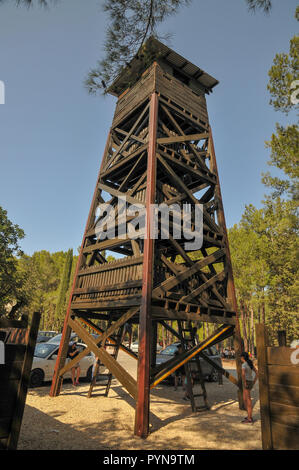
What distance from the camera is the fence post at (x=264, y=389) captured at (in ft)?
8.82

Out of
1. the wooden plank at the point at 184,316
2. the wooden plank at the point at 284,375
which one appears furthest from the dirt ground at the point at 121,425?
the wooden plank at the point at 284,375

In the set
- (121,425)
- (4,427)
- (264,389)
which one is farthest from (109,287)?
(264,389)

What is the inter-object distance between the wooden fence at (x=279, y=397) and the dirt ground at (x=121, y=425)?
8.53 feet

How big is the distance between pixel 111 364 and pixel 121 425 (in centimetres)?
130

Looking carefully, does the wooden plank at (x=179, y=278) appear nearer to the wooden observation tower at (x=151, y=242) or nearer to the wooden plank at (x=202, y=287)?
the wooden observation tower at (x=151, y=242)

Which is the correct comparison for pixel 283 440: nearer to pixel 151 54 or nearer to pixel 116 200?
pixel 151 54

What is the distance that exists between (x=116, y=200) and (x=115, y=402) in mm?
6767

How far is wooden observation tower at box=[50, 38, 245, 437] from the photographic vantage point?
654 cm

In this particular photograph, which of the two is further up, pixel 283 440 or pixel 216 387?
pixel 283 440

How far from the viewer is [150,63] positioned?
6.32 metres

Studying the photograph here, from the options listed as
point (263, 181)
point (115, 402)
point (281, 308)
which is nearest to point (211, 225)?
point (115, 402)

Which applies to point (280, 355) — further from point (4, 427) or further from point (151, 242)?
point (151, 242)

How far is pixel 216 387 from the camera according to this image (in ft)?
38.1

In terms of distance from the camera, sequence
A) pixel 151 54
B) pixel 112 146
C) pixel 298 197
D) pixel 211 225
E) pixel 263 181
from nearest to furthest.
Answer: pixel 151 54 < pixel 211 225 < pixel 112 146 < pixel 298 197 < pixel 263 181
